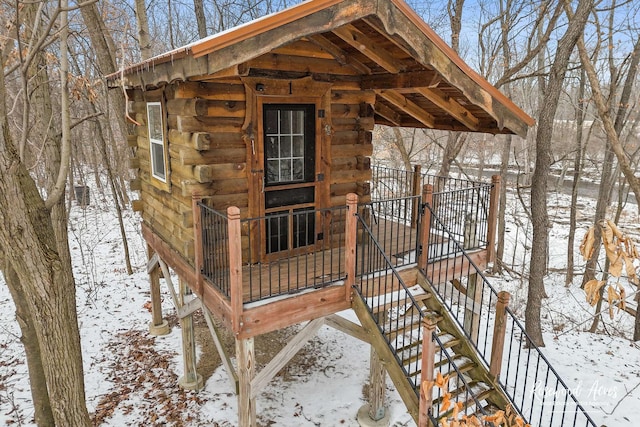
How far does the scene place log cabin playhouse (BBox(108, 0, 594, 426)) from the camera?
5.22 meters

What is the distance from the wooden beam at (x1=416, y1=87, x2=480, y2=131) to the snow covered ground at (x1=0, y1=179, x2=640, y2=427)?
12.4 ft

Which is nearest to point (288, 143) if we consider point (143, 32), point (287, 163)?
point (287, 163)

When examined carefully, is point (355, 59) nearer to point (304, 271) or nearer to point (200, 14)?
point (304, 271)

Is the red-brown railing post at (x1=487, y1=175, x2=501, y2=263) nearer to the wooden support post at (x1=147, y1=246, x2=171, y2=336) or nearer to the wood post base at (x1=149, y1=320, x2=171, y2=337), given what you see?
the wooden support post at (x1=147, y1=246, x2=171, y2=336)

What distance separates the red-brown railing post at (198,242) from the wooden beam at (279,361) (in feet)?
4.63

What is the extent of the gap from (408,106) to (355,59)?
6.06 feet

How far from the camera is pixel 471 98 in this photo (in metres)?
6.14

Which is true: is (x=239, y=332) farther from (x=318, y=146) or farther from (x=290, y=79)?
(x=290, y=79)

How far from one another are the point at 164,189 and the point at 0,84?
3077 mm

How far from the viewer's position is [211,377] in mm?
8820

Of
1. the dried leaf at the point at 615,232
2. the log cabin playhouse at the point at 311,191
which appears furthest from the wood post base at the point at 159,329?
the dried leaf at the point at 615,232

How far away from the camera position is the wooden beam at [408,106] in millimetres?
8086

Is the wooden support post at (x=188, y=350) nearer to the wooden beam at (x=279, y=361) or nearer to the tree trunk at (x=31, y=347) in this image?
the tree trunk at (x=31, y=347)

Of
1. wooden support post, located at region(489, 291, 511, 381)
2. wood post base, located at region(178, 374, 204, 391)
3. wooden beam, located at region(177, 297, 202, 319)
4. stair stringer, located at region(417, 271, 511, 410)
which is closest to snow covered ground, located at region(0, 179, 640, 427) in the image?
wood post base, located at region(178, 374, 204, 391)
